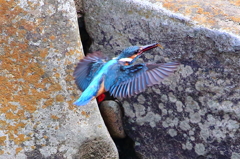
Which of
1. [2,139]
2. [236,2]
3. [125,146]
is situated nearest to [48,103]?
[2,139]

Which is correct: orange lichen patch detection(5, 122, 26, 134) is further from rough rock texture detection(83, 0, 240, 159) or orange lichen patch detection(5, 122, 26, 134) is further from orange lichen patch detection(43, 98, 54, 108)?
rough rock texture detection(83, 0, 240, 159)

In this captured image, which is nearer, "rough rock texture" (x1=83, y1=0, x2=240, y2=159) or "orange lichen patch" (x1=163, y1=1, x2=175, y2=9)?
"rough rock texture" (x1=83, y1=0, x2=240, y2=159)

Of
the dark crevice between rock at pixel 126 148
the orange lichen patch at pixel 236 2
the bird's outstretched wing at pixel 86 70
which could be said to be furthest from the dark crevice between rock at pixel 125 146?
the orange lichen patch at pixel 236 2

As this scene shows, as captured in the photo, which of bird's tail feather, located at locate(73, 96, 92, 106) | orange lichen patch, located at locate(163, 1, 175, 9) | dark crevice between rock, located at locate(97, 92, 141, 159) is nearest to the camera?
bird's tail feather, located at locate(73, 96, 92, 106)

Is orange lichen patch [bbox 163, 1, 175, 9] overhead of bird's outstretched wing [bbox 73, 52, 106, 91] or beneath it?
overhead

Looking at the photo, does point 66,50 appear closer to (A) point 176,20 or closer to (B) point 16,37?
(B) point 16,37

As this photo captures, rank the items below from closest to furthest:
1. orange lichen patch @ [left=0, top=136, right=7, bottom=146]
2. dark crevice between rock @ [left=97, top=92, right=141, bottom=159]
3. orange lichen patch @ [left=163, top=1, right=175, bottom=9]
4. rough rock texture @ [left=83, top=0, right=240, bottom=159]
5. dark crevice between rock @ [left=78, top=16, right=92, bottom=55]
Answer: orange lichen patch @ [left=0, top=136, right=7, bottom=146] < rough rock texture @ [left=83, top=0, right=240, bottom=159] < orange lichen patch @ [left=163, top=1, right=175, bottom=9] < dark crevice between rock @ [left=97, top=92, right=141, bottom=159] < dark crevice between rock @ [left=78, top=16, right=92, bottom=55]

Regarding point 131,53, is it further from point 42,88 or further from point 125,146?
point 125,146

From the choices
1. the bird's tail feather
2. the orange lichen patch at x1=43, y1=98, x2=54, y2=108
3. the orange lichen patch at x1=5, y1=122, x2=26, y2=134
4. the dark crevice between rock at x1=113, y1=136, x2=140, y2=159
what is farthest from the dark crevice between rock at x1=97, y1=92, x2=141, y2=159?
the orange lichen patch at x1=5, y1=122, x2=26, y2=134
